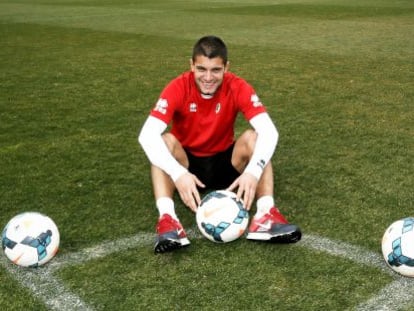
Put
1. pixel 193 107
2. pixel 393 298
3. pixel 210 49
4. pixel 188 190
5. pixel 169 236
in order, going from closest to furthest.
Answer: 1. pixel 393 298
2. pixel 169 236
3. pixel 188 190
4. pixel 210 49
5. pixel 193 107

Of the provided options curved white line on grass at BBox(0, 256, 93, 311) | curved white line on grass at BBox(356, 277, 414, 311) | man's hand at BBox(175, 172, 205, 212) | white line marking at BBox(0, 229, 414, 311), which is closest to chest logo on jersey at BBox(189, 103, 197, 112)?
man's hand at BBox(175, 172, 205, 212)

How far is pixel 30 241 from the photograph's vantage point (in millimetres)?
3266

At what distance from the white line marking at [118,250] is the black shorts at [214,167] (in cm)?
60

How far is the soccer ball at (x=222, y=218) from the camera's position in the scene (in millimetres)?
3465

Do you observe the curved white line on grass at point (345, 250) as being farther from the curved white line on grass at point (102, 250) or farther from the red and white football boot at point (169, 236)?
the curved white line on grass at point (102, 250)

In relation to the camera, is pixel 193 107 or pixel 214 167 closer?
pixel 193 107

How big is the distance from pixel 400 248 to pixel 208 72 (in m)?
1.69

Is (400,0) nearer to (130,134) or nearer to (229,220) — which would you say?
(130,134)

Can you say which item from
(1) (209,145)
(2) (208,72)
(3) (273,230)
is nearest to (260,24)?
(1) (209,145)

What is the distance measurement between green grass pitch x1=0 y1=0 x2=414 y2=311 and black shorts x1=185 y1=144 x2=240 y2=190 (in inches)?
15.0

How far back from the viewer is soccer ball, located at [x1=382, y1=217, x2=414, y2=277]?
308 centimetres

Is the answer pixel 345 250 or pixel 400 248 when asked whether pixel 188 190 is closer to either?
pixel 345 250

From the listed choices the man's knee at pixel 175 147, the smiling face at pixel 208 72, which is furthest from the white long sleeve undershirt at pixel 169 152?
the smiling face at pixel 208 72

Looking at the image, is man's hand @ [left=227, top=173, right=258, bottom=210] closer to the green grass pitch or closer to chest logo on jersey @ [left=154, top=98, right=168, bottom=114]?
the green grass pitch
